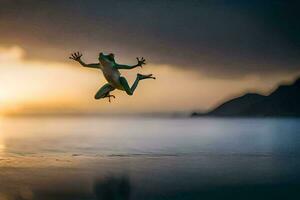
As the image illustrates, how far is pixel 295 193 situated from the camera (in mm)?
20219

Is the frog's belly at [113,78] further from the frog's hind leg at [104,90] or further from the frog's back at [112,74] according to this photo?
the frog's hind leg at [104,90]

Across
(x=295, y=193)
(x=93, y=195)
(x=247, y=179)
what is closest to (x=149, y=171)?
(x=247, y=179)


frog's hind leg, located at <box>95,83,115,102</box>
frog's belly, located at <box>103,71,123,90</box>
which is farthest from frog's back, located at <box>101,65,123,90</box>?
frog's hind leg, located at <box>95,83,115,102</box>

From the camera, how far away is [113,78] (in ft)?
49.4

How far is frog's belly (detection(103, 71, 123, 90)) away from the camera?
48.7 feet

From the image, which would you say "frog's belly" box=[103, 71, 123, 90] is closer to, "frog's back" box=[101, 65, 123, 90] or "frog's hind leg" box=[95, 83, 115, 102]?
"frog's back" box=[101, 65, 123, 90]

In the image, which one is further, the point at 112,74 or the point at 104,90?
the point at 104,90

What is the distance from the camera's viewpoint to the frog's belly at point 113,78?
1484 centimetres

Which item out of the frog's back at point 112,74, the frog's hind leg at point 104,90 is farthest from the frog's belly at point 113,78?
the frog's hind leg at point 104,90

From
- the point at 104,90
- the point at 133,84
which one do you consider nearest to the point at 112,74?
the point at 104,90

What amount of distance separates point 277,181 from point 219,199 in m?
5.69

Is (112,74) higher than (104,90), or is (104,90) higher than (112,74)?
(112,74)

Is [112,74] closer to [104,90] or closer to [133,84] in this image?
[104,90]

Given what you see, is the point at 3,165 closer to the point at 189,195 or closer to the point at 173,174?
the point at 173,174
